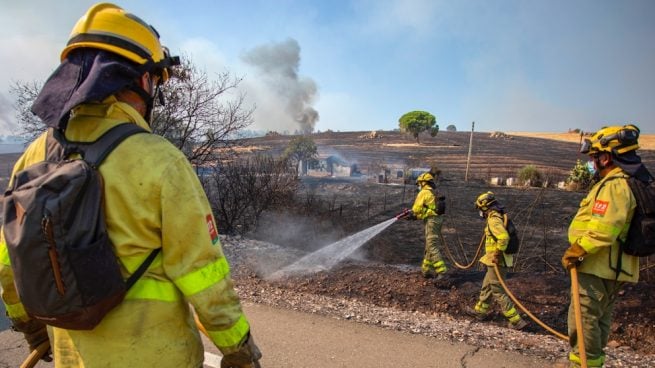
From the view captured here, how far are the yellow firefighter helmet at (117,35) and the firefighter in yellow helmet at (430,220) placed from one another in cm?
607

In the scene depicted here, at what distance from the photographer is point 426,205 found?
7277 mm

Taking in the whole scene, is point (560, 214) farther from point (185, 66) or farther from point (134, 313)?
point (134, 313)

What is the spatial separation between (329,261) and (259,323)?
3.54m

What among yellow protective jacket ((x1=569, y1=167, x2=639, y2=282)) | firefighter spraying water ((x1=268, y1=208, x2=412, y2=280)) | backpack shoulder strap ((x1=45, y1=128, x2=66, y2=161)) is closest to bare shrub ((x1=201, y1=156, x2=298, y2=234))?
firefighter spraying water ((x1=268, y1=208, x2=412, y2=280))

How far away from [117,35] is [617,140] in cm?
371

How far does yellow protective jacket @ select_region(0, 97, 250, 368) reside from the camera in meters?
1.36

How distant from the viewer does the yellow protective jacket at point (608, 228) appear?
124 inches

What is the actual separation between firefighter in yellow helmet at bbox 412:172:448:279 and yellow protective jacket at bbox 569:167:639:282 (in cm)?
354

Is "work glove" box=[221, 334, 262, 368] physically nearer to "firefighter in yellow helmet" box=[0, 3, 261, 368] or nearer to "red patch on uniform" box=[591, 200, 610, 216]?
"firefighter in yellow helmet" box=[0, 3, 261, 368]

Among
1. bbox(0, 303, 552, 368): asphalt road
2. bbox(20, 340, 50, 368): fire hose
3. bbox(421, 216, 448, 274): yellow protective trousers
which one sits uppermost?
bbox(20, 340, 50, 368): fire hose

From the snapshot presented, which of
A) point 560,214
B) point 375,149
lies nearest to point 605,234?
point 560,214

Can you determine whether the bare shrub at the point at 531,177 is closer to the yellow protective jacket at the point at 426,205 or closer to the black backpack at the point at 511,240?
the yellow protective jacket at the point at 426,205

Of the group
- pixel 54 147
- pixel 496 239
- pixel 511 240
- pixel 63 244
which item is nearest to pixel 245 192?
pixel 496 239

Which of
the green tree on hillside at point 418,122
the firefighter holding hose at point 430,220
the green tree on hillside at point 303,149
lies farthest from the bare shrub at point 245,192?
the green tree on hillside at point 418,122
